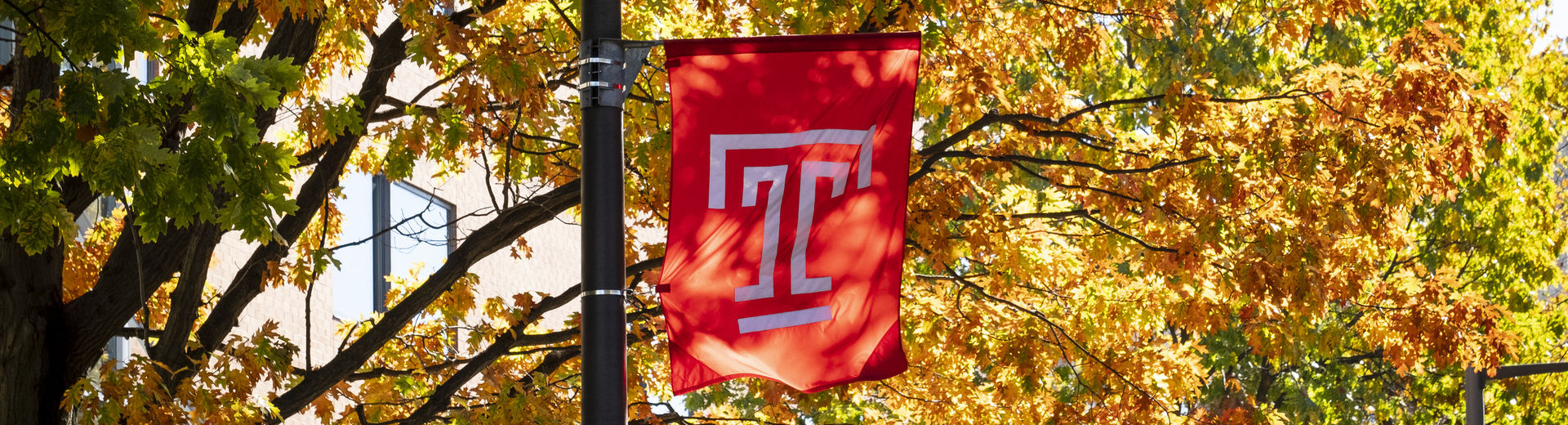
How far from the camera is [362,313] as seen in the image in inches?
617

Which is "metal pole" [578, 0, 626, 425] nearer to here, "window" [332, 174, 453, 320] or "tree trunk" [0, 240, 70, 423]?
"tree trunk" [0, 240, 70, 423]

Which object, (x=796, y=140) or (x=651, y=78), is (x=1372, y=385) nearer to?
(x=651, y=78)

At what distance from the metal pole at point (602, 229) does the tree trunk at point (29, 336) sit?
3622mm

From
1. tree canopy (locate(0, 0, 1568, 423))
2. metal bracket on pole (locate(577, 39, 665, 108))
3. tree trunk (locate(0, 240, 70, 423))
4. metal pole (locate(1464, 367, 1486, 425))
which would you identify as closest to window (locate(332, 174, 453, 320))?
tree canopy (locate(0, 0, 1568, 423))

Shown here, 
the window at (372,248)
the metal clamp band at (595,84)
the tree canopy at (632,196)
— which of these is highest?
the window at (372,248)

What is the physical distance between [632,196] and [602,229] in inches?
186

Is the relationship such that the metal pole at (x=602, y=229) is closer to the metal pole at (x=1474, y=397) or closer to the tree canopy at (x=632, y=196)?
the tree canopy at (x=632, y=196)

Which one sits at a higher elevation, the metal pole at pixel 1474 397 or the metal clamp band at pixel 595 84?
the metal pole at pixel 1474 397

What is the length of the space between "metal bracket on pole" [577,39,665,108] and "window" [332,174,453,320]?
954cm

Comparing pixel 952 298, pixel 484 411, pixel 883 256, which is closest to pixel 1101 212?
pixel 952 298

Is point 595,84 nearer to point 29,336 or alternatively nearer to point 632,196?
point 29,336

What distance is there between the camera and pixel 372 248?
1588 cm

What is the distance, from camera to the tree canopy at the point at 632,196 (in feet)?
18.2

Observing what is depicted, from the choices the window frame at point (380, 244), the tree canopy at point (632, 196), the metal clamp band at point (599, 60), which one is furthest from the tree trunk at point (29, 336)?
the window frame at point (380, 244)
